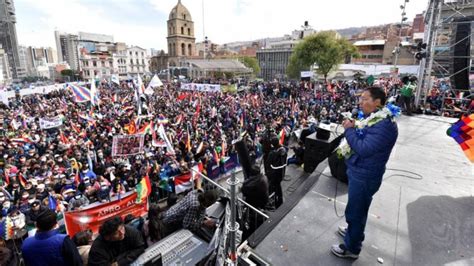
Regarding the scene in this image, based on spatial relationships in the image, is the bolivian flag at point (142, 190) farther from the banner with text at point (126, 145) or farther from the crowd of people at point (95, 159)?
the banner with text at point (126, 145)

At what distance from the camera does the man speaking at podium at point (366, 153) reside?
2.33 m

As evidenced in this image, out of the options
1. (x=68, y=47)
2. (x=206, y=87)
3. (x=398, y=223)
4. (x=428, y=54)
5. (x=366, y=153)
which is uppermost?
(x=68, y=47)

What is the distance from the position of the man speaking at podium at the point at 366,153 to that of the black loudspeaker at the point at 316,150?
3002mm

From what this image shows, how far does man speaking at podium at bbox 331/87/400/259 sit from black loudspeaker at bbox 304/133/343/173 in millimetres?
3002

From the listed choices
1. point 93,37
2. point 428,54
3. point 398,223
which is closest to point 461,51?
point 428,54

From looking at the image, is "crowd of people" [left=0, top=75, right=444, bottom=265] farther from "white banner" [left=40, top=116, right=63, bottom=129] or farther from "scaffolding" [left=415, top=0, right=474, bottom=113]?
"scaffolding" [left=415, top=0, right=474, bottom=113]

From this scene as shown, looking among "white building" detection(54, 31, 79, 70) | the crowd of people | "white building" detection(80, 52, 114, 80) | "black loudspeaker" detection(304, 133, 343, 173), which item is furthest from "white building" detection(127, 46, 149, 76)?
"black loudspeaker" detection(304, 133, 343, 173)

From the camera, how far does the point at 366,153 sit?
2.34 metres

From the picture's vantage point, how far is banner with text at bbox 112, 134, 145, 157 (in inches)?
314

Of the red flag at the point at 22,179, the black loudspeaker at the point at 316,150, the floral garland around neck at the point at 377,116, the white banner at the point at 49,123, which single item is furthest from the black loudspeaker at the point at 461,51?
the white banner at the point at 49,123

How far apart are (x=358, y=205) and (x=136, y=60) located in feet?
314

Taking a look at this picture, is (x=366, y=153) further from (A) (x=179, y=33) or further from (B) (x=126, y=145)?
(A) (x=179, y=33)

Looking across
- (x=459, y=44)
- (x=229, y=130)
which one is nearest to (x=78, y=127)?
(x=229, y=130)

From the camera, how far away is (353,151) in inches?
101
